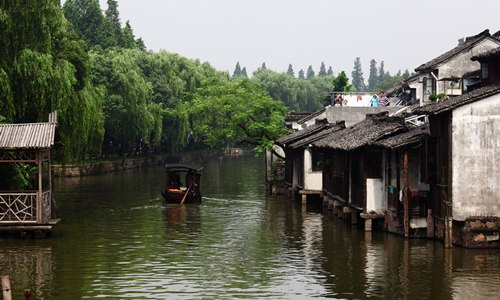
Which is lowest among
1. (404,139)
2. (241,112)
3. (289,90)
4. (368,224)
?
(368,224)

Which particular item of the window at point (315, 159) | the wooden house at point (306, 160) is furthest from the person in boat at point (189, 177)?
the window at point (315, 159)

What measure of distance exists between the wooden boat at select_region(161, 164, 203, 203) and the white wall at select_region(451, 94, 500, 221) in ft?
55.4

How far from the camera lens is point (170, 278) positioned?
16.5 m

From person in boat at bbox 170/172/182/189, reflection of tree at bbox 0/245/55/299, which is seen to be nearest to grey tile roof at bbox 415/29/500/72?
person in boat at bbox 170/172/182/189

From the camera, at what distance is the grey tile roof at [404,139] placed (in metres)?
20.3

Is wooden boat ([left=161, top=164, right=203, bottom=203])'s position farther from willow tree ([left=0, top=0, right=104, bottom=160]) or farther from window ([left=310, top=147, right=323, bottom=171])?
window ([left=310, top=147, right=323, bottom=171])

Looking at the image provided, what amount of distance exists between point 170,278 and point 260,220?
11416 mm

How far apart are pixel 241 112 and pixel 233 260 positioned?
26.0m

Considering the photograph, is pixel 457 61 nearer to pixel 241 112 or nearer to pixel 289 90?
pixel 241 112

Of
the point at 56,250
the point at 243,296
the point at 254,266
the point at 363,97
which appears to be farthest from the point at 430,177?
the point at 363,97

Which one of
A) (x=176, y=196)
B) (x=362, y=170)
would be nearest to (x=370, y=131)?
(x=362, y=170)

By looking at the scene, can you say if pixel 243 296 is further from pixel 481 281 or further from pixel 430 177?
pixel 430 177

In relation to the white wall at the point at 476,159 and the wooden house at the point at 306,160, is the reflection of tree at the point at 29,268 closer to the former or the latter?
the white wall at the point at 476,159

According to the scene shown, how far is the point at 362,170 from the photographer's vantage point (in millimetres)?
23797
